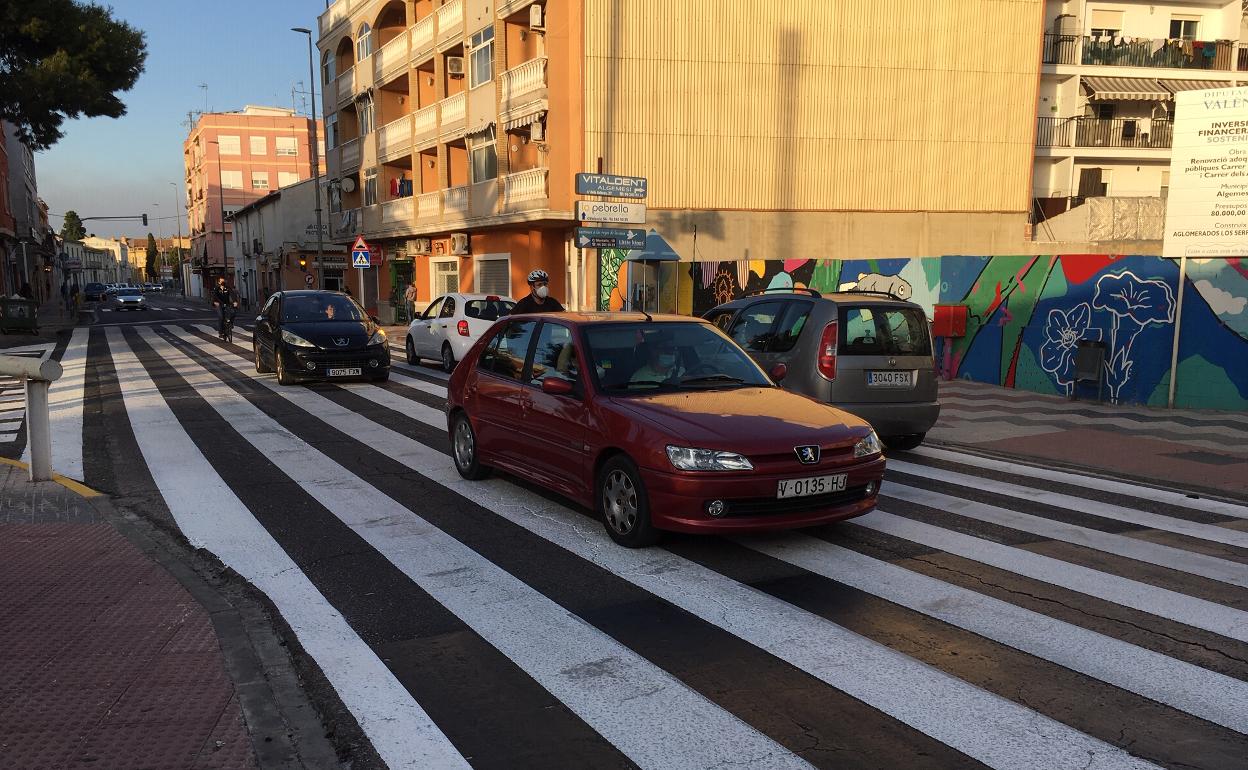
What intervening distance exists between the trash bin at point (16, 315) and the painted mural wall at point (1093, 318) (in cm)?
2703

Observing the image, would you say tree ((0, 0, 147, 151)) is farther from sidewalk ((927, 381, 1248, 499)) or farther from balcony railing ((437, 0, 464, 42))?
sidewalk ((927, 381, 1248, 499))

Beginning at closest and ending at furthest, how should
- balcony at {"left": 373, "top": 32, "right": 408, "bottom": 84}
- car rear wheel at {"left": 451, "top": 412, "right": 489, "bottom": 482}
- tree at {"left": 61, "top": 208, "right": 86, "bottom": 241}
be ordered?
car rear wheel at {"left": 451, "top": 412, "right": 489, "bottom": 482}, balcony at {"left": 373, "top": 32, "right": 408, "bottom": 84}, tree at {"left": 61, "top": 208, "right": 86, "bottom": 241}

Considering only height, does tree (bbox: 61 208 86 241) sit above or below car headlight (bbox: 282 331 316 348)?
above

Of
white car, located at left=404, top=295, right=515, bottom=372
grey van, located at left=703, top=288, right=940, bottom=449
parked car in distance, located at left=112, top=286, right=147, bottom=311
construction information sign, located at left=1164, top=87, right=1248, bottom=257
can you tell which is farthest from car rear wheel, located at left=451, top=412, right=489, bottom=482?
parked car in distance, located at left=112, top=286, right=147, bottom=311

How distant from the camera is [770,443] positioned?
5.53 m

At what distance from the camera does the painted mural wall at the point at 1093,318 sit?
39.7 ft

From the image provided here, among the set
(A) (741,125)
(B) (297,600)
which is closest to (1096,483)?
(B) (297,600)

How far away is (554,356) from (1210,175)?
9780 millimetres

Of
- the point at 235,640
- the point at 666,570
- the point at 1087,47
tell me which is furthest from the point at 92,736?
the point at 1087,47

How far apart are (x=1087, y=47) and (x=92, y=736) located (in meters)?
40.0

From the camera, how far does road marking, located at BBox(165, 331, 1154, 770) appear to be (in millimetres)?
3389

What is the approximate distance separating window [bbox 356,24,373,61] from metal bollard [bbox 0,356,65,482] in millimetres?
36057

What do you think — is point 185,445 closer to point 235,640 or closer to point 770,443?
point 235,640

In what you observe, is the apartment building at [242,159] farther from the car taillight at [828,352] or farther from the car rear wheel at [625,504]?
the car rear wheel at [625,504]
